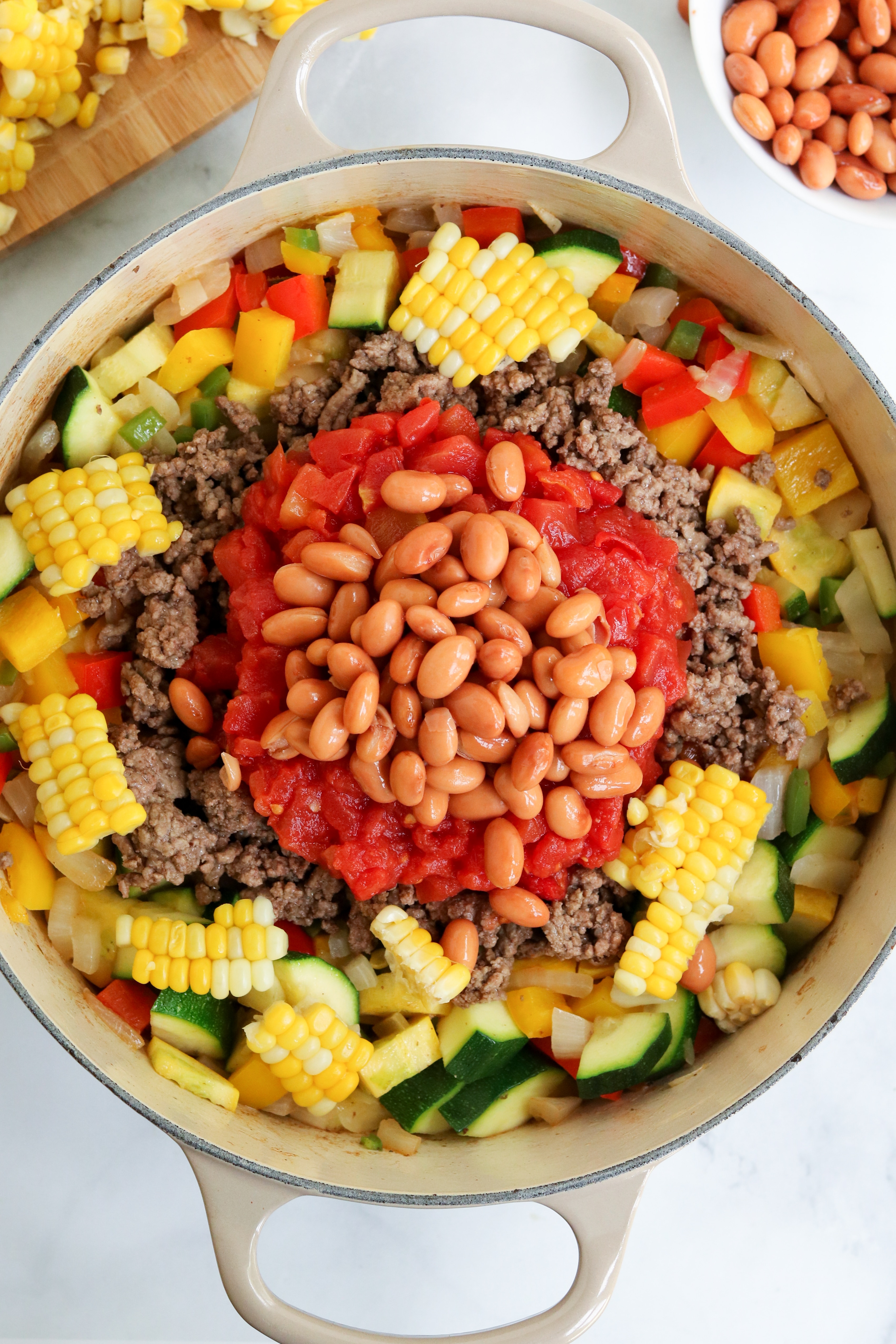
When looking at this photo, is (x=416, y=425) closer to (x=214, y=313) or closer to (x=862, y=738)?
(x=214, y=313)

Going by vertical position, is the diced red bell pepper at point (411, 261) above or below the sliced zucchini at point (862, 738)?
above

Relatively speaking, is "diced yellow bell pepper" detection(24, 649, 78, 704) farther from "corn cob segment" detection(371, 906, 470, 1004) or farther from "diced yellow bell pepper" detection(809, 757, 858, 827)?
"diced yellow bell pepper" detection(809, 757, 858, 827)

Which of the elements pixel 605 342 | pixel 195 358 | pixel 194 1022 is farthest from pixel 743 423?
pixel 194 1022

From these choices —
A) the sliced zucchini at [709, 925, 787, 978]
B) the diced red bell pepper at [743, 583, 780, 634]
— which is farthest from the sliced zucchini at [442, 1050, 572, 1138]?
the diced red bell pepper at [743, 583, 780, 634]

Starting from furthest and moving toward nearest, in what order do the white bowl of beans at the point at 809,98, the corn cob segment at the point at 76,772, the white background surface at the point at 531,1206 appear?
the white background surface at the point at 531,1206 → the white bowl of beans at the point at 809,98 → the corn cob segment at the point at 76,772

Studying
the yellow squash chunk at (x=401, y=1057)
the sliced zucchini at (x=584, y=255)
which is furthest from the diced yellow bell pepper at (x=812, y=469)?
the yellow squash chunk at (x=401, y=1057)

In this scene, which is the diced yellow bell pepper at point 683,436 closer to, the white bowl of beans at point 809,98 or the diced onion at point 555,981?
the white bowl of beans at point 809,98
